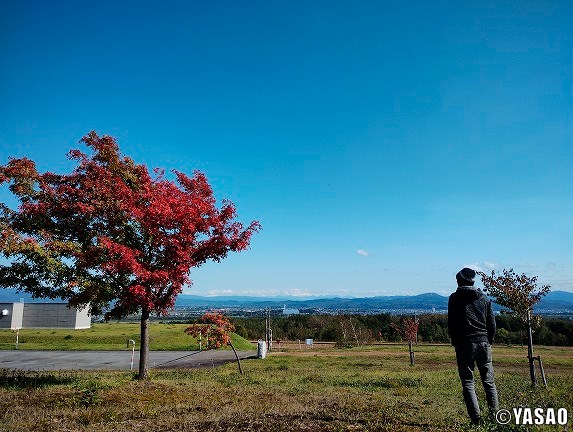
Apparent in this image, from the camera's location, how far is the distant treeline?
52.5 metres

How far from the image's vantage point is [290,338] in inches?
2356

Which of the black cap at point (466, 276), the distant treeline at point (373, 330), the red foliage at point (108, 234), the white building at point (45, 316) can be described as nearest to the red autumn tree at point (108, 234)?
the red foliage at point (108, 234)

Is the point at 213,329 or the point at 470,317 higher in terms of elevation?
the point at 470,317

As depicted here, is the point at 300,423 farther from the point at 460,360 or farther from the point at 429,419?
the point at 460,360

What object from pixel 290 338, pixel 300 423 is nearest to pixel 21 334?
pixel 290 338

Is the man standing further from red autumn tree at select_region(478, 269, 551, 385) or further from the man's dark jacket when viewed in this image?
red autumn tree at select_region(478, 269, 551, 385)

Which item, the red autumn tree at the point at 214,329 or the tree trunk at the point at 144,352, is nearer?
the tree trunk at the point at 144,352

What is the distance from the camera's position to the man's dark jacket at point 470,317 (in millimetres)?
7050

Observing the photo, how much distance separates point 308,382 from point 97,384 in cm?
703

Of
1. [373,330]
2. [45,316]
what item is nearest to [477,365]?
[373,330]

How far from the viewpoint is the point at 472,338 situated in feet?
23.0

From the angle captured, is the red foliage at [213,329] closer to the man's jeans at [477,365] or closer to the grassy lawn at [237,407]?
the grassy lawn at [237,407]

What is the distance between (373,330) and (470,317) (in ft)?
178

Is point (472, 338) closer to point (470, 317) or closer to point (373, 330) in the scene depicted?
point (470, 317)
